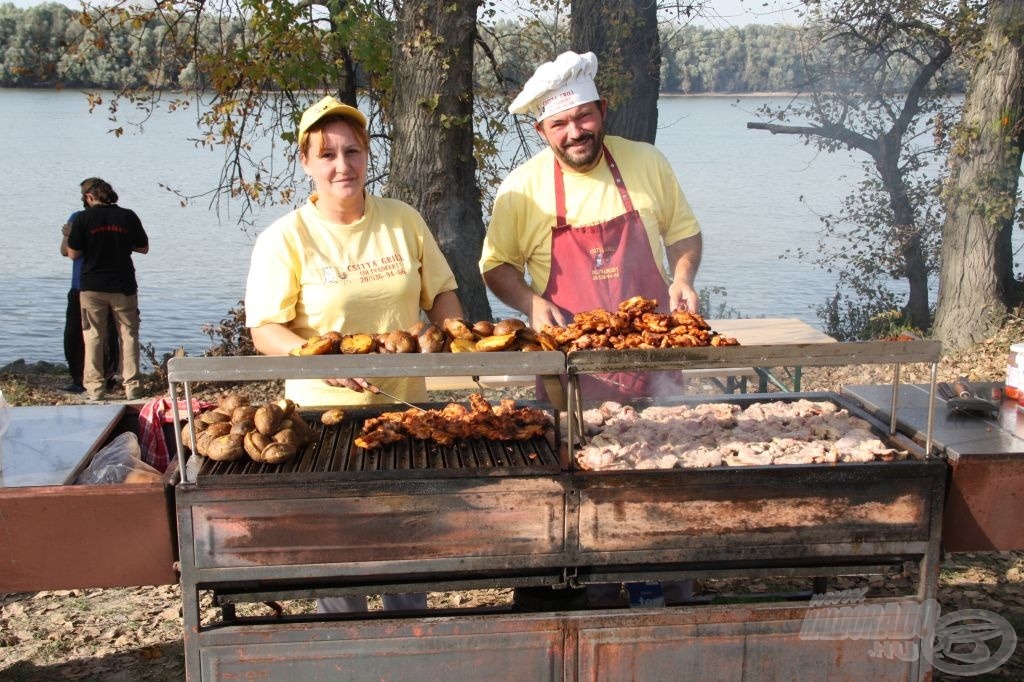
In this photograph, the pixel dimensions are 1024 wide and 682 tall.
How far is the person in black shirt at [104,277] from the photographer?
302 inches

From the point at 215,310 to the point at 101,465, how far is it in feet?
33.6

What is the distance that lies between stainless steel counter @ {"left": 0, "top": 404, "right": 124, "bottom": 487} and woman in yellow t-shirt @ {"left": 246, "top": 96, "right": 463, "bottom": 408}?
616 millimetres

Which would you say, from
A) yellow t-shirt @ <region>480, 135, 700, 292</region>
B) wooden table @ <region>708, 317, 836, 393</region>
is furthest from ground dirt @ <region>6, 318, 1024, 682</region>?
wooden table @ <region>708, 317, 836, 393</region>

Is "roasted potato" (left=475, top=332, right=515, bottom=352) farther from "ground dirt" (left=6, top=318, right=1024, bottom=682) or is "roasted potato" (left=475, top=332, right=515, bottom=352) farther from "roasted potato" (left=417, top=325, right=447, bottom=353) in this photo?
"ground dirt" (left=6, top=318, right=1024, bottom=682)

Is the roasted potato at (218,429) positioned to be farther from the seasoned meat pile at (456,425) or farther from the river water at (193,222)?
the river water at (193,222)

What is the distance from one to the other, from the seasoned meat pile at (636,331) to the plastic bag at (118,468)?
1.28 metres

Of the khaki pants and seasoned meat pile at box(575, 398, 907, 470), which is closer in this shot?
seasoned meat pile at box(575, 398, 907, 470)

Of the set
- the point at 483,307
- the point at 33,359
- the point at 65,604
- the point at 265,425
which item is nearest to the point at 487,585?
the point at 265,425

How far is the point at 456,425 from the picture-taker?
283cm

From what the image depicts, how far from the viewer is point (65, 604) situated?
164 inches

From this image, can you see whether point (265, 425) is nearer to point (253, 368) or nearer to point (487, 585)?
point (253, 368)

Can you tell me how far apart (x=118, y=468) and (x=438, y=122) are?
4.48m

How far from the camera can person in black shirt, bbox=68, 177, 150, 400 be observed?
767 centimetres

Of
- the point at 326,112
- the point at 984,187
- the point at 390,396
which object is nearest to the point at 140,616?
the point at 390,396
